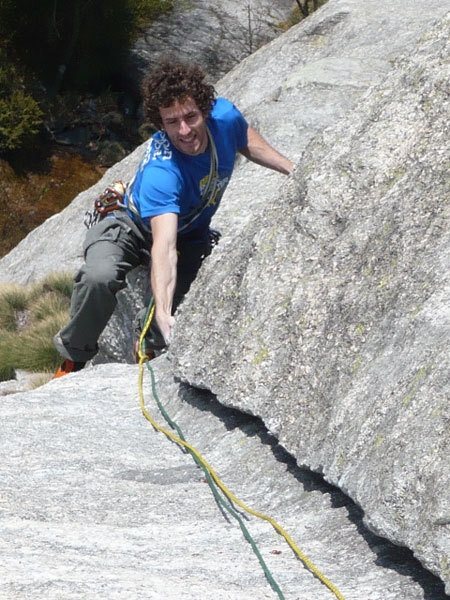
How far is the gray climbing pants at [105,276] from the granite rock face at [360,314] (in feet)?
3.71

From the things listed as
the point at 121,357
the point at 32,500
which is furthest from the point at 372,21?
the point at 32,500

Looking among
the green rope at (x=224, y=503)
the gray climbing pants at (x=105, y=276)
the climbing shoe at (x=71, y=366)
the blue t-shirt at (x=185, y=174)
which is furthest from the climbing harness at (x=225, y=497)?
the climbing shoe at (x=71, y=366)

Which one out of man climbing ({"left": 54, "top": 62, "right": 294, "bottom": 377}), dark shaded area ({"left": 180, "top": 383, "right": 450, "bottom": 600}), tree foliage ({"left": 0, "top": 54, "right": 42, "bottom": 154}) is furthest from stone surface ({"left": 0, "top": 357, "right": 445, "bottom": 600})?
tree foliage ({"left": 0, "top": 54, "right": 42, "bottom": 154})

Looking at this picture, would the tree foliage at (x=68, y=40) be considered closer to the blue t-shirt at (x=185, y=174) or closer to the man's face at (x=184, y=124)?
the blue t-shirt at (x=185, y=174)

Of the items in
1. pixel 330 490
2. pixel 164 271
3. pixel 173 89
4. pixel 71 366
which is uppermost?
pixel 173 89

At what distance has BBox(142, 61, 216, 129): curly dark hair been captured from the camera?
658cm

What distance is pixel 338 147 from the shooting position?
5211 mm

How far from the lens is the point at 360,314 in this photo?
406cm

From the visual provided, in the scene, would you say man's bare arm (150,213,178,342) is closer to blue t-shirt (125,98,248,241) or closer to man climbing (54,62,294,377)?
man climbing (54,62,294,377)

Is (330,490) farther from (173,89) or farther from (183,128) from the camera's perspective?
(173,89)

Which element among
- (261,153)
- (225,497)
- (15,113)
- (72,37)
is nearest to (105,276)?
(261,153)

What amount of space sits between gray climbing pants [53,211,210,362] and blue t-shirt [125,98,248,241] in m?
0.19

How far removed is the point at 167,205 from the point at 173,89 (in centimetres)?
77

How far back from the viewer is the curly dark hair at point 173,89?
6578mm
